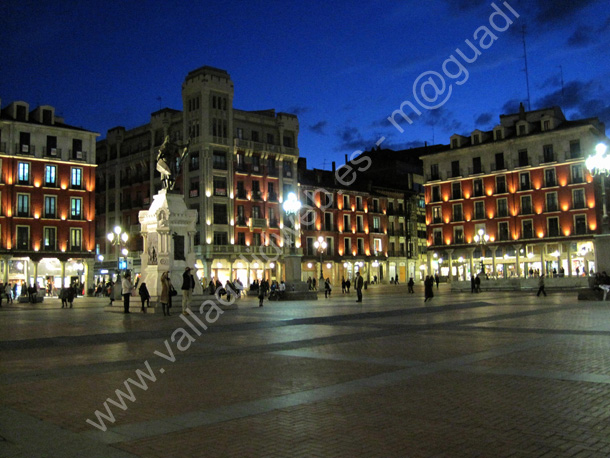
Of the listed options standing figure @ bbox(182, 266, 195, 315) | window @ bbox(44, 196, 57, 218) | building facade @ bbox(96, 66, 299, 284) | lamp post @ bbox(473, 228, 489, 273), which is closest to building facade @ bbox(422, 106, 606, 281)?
lamp post @ bbox(473, 228, 489, 273)

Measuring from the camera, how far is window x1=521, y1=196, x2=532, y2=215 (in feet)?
225

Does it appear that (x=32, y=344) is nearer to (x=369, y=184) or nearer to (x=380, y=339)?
(x=380, y=339)

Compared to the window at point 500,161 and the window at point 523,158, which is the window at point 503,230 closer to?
the window at point 500,161

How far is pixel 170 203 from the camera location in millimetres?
27016

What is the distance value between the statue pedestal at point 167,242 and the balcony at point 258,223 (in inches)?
1573

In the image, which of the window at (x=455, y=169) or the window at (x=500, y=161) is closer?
the window at (x=500, y=161)

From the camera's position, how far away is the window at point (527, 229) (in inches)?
2682

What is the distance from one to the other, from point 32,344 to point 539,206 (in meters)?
63.2

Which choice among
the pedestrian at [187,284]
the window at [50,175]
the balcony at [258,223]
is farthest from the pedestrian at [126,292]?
the balcony at [258,223]

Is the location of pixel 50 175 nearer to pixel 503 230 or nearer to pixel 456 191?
pixel 456 191

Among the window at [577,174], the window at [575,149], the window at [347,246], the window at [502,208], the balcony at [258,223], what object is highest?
the window at [575,149]

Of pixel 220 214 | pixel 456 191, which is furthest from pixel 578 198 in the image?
pixel 220 214

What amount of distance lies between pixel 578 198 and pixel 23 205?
57129 millimetres

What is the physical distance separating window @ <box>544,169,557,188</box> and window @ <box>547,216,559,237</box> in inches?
150
